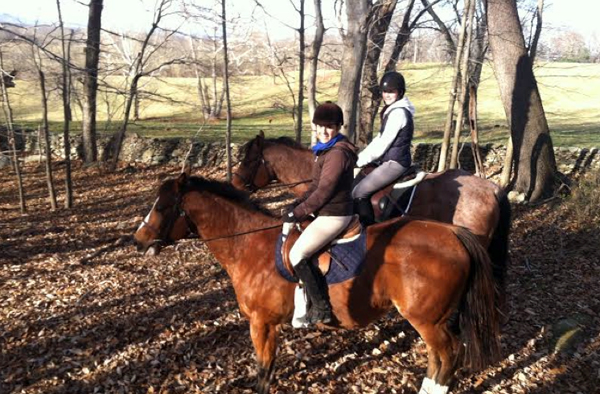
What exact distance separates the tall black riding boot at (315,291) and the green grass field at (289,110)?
45.0 feet

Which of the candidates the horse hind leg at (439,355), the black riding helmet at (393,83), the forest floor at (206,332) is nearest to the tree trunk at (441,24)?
the forest floor at (206,332)

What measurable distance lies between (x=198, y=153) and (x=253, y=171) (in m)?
12.5

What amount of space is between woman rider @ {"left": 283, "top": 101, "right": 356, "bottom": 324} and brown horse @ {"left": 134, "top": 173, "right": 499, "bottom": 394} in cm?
22

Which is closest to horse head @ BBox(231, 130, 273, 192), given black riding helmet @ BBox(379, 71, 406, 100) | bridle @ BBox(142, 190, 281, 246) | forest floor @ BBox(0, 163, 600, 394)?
forest floor @ BBox(0, 163, 600, 394)

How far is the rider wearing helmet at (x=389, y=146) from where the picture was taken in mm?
5855

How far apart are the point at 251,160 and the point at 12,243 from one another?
21.6ft

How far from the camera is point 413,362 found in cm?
566

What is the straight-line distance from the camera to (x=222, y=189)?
4.70m

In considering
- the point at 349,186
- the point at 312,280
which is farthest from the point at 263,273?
the point at 349,186

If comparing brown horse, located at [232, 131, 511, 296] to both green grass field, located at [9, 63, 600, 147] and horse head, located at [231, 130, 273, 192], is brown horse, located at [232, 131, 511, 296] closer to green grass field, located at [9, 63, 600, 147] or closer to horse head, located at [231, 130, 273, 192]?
horse head, located at [231, 130, 273, 192]

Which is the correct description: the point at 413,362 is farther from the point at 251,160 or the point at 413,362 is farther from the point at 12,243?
the point at 12,243

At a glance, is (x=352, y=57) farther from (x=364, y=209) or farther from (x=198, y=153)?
(x=198, y=153)

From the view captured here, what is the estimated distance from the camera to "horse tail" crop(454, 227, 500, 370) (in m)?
4.21

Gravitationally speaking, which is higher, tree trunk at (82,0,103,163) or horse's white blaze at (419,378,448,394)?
tree trunk at (82,0,103,163)
